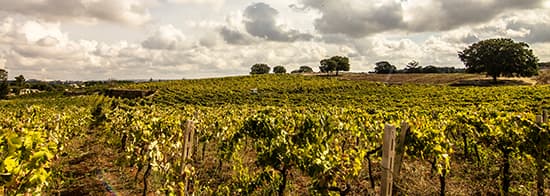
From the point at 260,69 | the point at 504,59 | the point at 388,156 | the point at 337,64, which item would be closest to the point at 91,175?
the point at 388,156

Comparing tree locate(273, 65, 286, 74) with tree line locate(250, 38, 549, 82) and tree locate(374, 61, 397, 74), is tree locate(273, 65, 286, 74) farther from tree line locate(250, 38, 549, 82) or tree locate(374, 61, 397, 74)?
tree line locate(250, 38, 549, 82)

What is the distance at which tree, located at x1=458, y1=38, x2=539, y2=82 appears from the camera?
165ft

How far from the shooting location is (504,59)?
5025 centimetres

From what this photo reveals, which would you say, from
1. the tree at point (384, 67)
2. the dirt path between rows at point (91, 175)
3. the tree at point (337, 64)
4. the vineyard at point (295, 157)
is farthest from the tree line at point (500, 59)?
the dirt path between rows at point (91, 175)

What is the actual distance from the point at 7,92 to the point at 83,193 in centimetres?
9369

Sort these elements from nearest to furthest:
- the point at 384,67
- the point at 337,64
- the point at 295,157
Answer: the point at 295,157 → the point at 337,64 → the point at 384,67

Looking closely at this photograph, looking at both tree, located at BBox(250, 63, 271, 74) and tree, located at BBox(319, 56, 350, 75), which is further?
tree, located at BBox(250, 63, 271, 74)

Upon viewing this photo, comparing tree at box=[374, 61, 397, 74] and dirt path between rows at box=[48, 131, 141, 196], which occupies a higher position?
tree at box=[374, 61, 397, 74]

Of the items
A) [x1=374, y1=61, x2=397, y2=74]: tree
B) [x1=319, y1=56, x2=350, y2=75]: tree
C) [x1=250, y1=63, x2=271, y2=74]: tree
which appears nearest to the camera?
[x1=319, y1=56, x2=350, y2=75]: tree

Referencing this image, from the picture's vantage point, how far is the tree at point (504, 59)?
50219mm

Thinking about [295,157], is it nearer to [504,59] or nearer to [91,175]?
[91,175]

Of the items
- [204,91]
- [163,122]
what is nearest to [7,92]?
[204,91]

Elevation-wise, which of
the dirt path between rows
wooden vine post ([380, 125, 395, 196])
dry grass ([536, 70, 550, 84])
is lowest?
the dirt path between rows

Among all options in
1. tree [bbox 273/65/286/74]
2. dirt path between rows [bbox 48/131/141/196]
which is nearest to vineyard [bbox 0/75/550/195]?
dirt path between rows [bbox 48/131/141/196]
